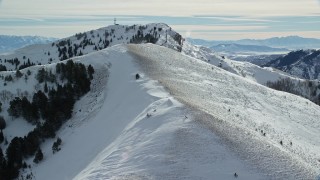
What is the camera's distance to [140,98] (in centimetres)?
5222

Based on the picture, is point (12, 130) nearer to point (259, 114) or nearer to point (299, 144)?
point (259, 114)

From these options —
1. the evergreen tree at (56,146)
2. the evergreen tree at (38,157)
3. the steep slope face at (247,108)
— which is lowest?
the evergreen tree at (38,157)

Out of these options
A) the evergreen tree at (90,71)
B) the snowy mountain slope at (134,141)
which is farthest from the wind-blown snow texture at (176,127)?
the evergreen tree at (90,71)

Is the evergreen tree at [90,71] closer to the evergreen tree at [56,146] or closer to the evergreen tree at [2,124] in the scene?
the evergreen tree at [2,124]

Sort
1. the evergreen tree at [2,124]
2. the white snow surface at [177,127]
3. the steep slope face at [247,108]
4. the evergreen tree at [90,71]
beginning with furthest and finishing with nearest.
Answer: the evergreen tree at [90,71] < the evergreen tree at [2,124] < the steep slope face at [247,108] < the white snow surface at [177,127]

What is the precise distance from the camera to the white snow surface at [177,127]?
31453 millimetres

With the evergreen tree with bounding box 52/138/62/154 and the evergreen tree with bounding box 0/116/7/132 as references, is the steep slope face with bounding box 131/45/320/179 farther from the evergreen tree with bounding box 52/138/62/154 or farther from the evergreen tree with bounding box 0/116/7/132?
the evergreen tree with bounding box 0/116/7/132

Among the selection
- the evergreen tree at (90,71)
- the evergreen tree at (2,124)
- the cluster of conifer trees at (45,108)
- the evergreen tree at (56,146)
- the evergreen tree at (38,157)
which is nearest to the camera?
the evergreen tree at (38,157)

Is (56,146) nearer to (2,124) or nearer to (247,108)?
(2,124)

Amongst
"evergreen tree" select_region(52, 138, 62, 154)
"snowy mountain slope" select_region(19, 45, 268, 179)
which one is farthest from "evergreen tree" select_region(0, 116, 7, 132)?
"evergreen tree" select_region(52, 138, 62, 154)

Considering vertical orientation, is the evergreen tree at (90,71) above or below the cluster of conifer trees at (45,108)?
above

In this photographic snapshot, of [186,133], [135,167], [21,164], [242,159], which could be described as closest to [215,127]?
[186,133]

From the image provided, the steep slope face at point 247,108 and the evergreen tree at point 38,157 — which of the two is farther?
the evergreen tree at point 38,157

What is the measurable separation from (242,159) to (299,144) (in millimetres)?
15757
